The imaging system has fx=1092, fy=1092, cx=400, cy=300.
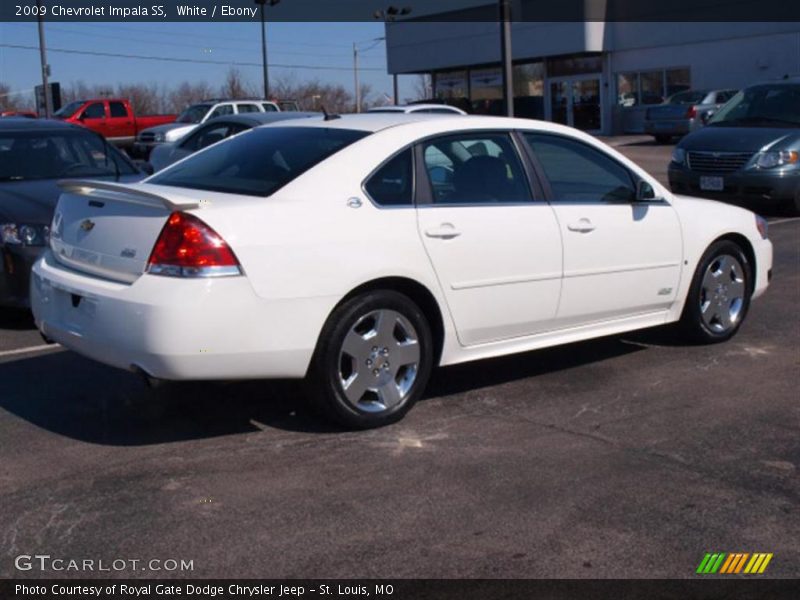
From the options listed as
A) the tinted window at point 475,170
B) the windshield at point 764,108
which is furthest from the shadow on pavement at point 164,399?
the windshield at point 764,108

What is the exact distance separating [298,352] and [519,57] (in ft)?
129

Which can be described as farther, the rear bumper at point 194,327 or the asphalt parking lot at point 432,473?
the rear bumper at point 194,327

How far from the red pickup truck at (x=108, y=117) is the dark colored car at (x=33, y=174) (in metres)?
25.9

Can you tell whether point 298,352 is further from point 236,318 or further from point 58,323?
point 58,323

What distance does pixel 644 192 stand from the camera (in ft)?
21.5

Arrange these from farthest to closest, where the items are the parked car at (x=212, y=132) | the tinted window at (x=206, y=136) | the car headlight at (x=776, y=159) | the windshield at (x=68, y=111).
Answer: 1. the windshield at (x=68, y=111)
2. the tinted window at (x=206, y=136)
3. the parked car at (x=212, y=132)
4. the car headlight at (x=776, y=159)

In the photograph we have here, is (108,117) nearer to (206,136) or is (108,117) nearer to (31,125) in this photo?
(206,136)

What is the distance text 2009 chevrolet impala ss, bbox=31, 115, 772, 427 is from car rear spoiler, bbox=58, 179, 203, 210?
0.04ft

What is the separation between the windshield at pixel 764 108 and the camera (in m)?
14.6

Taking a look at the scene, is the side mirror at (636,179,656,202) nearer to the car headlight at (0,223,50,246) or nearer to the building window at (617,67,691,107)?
the car headlight at (0,223,50,246)

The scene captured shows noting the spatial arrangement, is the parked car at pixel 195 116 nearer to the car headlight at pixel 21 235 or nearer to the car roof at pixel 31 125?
the car roof at pixel 31 125

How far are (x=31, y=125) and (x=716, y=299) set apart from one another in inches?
234

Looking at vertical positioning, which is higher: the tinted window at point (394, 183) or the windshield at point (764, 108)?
the windshield at point (764, 108)
